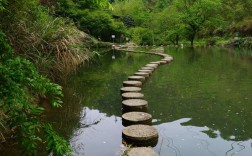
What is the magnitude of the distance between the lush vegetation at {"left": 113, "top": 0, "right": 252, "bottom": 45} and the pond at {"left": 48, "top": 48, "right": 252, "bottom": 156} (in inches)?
718

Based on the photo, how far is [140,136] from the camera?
4.34 m

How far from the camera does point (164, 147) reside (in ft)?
14.4

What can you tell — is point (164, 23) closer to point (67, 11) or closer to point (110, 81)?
point (67, 11)

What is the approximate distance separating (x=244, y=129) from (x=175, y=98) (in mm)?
2222

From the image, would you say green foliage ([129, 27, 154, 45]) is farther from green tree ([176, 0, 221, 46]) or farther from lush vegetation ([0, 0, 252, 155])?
lush vegetation ([0, 0, 252, 155])

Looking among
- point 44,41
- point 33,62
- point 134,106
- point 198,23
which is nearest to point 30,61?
point 33,62

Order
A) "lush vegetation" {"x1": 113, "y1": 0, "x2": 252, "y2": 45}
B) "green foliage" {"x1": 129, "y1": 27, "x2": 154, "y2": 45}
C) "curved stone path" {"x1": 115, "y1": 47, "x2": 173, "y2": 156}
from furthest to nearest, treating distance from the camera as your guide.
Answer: "green foliage" {"x1": 129, "y1": 27, "x2": 154, "y2": 45}
"lush vegetation" {"x1": 113, "y1": 0, "x2": 252, "y2": 45}
"curved stone path" {"x1": 115, "y1": 47, "x2": 173, "y2": 156}

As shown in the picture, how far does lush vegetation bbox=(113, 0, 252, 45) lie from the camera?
27453 millimetres

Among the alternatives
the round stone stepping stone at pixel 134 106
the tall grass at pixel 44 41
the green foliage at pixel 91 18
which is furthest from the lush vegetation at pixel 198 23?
the round stone stepping stone at pixel 134 106

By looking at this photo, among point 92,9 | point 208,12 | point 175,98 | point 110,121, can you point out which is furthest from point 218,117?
point 208,12

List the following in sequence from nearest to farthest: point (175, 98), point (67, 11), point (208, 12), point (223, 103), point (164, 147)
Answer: point (164, 147)
point (223, 103)
point (175, 98)
point (67, 11)
point (208, 12)

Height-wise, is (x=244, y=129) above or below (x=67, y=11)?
below

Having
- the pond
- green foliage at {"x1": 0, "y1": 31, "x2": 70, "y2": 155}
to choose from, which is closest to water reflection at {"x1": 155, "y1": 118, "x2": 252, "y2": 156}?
the pond

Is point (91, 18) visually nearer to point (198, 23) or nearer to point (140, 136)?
point (198, 23)
